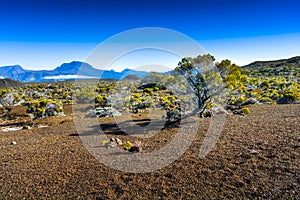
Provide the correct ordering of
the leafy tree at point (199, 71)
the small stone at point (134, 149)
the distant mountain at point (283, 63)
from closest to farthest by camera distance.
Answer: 1. the small stone at point (134, 149)
2. the leafy tree at point (199, 71)
3. the distant mountain at point (283, 63)

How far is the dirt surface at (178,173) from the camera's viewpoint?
18.7ft

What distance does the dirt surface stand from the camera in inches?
224

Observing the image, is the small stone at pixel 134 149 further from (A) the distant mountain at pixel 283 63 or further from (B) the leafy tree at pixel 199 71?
(A) the distant mountain at pixel 283 63

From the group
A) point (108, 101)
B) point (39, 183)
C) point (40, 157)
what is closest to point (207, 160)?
point (39, 183)

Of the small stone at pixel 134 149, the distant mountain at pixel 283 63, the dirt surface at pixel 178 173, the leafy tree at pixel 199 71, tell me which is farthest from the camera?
the distant mountain at pixel 283 63

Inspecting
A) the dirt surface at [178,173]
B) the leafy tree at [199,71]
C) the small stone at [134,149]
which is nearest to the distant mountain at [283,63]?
the leafy tree at [199,71]

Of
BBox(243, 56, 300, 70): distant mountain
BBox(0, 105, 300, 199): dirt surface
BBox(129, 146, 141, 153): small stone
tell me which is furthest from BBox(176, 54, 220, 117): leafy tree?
BBox(243, 56, 300, 70): distant mountain

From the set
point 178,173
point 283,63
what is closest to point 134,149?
point 178,173

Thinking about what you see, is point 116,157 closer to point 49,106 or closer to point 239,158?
point 239,158

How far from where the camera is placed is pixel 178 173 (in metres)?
6.73

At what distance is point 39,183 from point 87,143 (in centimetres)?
401

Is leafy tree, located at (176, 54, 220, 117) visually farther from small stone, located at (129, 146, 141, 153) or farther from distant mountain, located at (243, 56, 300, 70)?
distant mountain, located at (243, 56, 300, 70)

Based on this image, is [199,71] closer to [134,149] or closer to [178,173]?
[134,149]

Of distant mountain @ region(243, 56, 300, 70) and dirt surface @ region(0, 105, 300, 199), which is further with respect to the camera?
distant mountain @ region(243, 56, 300, 70)
